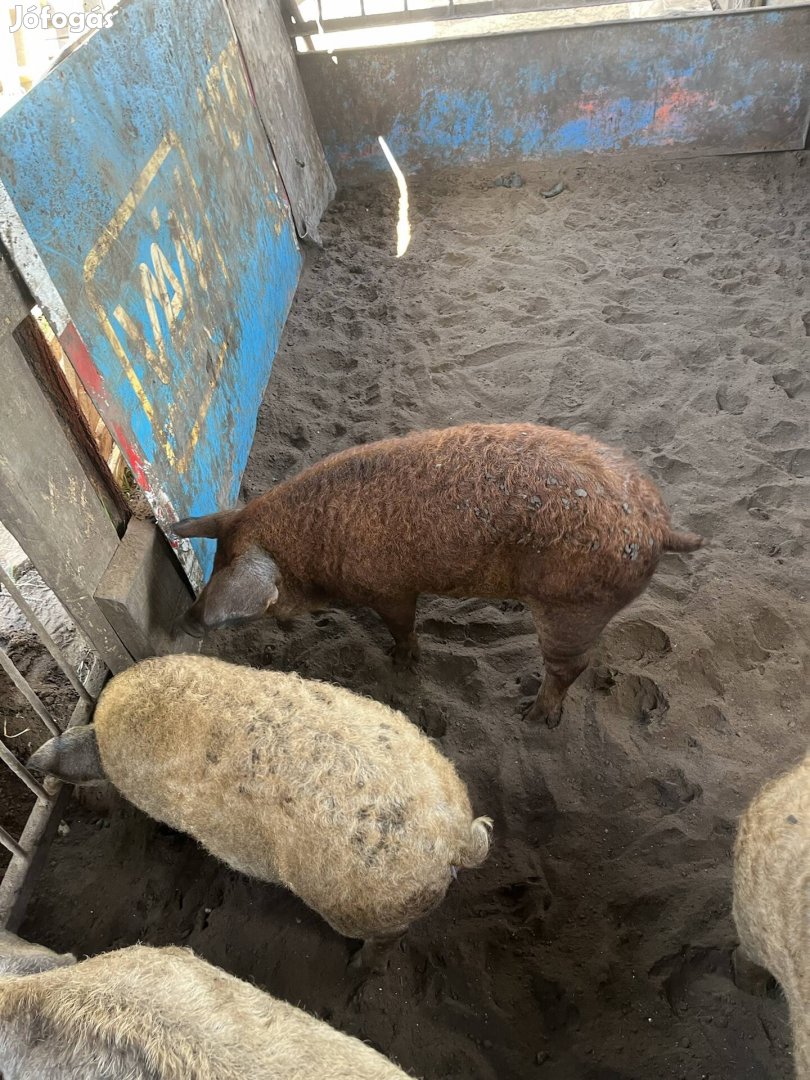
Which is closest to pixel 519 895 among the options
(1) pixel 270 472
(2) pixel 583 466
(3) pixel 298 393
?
(2) pixel 583 466

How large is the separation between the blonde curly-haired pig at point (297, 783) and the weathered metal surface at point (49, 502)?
0.43 metres

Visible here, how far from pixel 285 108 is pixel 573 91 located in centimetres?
276

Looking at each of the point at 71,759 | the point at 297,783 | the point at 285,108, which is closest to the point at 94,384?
the point at 71,759

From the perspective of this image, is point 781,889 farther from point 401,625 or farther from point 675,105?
point 675,105

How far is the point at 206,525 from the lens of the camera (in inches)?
124

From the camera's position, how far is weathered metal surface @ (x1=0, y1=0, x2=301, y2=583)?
259 cm

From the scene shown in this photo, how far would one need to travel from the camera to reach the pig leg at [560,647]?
2.77 m

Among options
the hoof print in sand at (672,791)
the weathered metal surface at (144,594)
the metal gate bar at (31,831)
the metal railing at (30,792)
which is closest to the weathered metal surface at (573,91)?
the weathered metal surface at (144,594)

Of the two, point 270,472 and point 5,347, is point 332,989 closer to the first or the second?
point 5,347

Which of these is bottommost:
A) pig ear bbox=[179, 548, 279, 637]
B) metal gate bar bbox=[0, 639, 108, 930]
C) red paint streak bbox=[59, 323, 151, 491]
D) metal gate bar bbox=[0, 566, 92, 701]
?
metal gate bar bbox=[0, 639, 108, 930]

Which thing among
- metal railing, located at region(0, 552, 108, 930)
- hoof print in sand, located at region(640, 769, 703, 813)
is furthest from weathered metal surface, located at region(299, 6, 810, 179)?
hoof print in sand, located at region(640, 769, 703, 813)

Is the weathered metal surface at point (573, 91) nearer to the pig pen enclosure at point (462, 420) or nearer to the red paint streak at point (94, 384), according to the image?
the pig pen enclosure at point (462, 420)

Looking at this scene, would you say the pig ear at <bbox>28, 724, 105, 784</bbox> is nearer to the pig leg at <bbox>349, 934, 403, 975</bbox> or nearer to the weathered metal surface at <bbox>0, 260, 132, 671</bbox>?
the weathered metal surface at <bbox>0, 260, 132, 671</bbox>

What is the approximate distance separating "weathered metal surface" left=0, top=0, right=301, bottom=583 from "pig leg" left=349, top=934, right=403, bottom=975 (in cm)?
186
